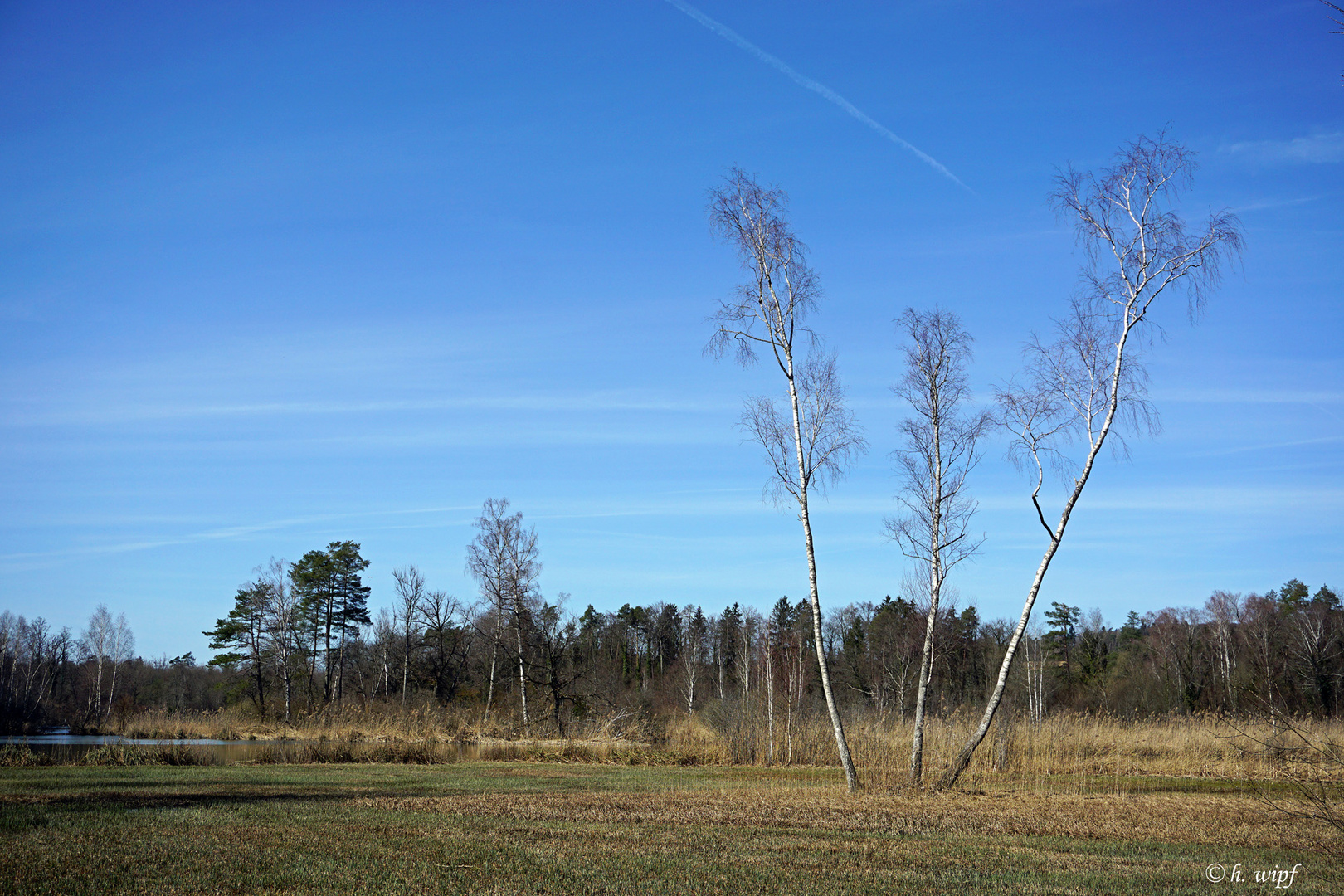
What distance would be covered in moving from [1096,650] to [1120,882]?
6826 cm

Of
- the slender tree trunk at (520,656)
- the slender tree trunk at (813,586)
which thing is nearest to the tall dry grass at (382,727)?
the slender tree trunk at (520,656)

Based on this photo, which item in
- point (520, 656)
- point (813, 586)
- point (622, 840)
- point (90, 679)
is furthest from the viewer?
point (90, 679)

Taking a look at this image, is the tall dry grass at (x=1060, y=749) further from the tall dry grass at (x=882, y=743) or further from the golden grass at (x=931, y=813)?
the golden grass at (x=931, y=813)

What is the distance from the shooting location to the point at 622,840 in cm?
949

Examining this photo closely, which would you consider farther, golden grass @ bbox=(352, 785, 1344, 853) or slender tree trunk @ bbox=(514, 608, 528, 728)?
slender tree trunk @ bbox=(514, 608, 528, 728)

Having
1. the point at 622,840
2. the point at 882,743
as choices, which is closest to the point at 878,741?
the point at 882,743

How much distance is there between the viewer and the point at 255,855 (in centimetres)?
805

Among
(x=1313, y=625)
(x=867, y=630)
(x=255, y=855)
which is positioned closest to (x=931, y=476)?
(x=255, y=855)

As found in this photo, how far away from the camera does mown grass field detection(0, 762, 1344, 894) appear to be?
283 inches

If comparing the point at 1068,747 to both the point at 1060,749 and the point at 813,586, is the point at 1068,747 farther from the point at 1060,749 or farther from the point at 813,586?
the point at 813,586

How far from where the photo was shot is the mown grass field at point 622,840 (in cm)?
718

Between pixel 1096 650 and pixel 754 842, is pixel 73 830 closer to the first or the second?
pixel 754 842

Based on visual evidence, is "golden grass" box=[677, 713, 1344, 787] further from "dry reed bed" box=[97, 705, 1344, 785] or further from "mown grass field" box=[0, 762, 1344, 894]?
"mown grass field" box=[0, 762, 1344, 894]

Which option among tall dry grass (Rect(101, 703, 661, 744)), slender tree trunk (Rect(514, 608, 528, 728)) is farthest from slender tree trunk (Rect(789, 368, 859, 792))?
slender tree trunk (Rect(514, 608, 528, 728))
